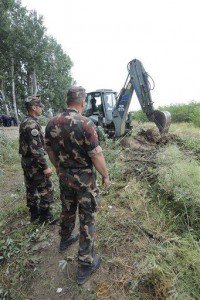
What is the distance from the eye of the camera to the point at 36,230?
3.85 metres

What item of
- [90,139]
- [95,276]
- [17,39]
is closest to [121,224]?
[95,276]

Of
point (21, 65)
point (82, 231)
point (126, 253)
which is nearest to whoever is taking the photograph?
point (82, 231)

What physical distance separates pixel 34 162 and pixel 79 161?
1.20 meters

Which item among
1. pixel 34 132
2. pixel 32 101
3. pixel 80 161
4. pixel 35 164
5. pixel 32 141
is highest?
pixel 32 101

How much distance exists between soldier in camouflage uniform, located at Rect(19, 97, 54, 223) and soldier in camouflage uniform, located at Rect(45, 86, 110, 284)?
761 millimetres

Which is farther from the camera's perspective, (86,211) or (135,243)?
(135,243)

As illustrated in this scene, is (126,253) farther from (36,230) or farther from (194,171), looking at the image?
(194,171)

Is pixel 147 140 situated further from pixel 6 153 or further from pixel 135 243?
pixel 135 243

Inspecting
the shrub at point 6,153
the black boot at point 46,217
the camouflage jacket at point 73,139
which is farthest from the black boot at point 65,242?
the shrub at point 6,153

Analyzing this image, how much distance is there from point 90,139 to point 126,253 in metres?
1.45

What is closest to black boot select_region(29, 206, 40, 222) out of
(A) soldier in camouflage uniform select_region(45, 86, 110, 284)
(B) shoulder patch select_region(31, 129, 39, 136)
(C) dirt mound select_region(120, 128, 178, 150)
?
(B) shoulder patch select_region(31, 129, 39, 136)

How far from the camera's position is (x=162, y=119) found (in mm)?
7688

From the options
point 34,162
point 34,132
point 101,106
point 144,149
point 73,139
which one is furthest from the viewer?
point 101,106

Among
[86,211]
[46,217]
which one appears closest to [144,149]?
[46,217]
